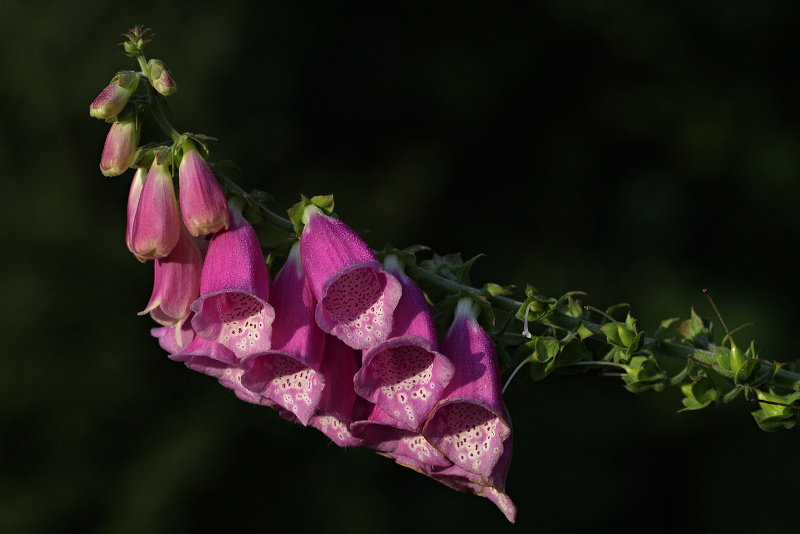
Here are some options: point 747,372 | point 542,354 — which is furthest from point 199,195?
point 747,372

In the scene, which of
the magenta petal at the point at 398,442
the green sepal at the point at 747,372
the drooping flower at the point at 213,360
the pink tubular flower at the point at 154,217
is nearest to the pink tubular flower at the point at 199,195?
the pink tubular flower at the point at 154,217

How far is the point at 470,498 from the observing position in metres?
2.97

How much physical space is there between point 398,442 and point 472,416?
97 mm

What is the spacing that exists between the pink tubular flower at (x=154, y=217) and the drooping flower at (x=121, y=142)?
4cm

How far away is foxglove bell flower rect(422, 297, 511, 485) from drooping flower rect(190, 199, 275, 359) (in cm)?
21

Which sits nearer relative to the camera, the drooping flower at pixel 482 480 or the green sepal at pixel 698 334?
the drooping flower at pixel 482 480

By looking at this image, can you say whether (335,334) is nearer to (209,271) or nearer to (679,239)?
(209,271)

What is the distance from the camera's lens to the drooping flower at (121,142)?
871 millimetres

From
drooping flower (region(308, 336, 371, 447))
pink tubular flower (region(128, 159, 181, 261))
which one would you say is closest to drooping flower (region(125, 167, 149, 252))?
pink tubular flower (region(128, 159, 181, 261))

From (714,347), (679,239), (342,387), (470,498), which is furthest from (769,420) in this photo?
(679,239)

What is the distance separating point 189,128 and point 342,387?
6.83 feet

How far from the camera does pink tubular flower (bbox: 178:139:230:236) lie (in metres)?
0.88

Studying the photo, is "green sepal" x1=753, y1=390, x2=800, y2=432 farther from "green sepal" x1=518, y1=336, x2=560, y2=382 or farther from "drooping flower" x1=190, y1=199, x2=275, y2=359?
"drooping flower" x1=190, y1=199, x2=275, y2=359

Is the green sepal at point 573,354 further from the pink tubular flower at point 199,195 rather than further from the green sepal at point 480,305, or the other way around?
the pink tubular flower at point 199,195
